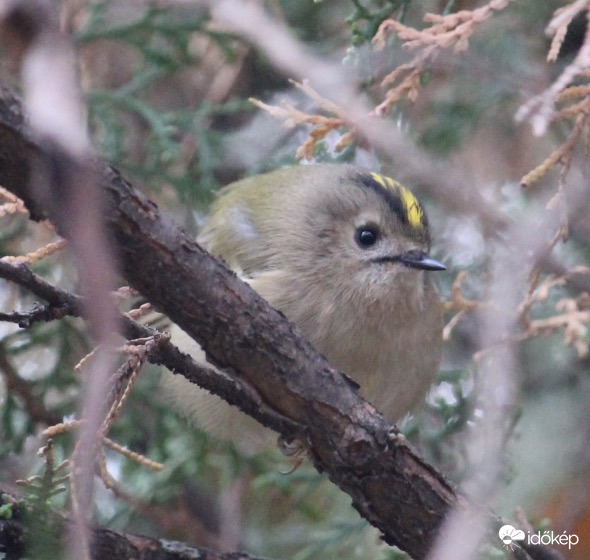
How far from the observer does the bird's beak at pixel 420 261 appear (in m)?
2.88

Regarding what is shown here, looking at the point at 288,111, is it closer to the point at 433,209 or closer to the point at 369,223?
the point at 369,223

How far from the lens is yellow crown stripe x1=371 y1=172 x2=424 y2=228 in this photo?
3016 millimetres

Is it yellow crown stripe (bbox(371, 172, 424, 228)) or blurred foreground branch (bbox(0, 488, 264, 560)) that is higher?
yellow crown stripe (bbox(371, 172, 424, 228))

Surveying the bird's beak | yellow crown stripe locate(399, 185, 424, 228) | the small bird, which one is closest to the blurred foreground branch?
the small bird

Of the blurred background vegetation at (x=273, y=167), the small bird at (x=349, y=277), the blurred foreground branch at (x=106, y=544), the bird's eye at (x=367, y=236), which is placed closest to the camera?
the blurred foreground branch at (x=106, y=544)

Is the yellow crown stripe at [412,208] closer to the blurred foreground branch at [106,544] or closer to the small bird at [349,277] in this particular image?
the small bird at [349,277]

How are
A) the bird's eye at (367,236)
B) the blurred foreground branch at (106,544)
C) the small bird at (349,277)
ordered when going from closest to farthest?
the blurred foreground branch at (106,544)
the small bird at (349,277)
the bird's eye at (367,236)

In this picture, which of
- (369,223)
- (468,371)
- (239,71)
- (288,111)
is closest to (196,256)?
(288,111)

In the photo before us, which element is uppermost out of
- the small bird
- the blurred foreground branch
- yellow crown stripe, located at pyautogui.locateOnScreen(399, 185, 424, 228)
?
yellow crown stripe, located at pyautogui.locateOnScreen(399, 185, 424, 228)

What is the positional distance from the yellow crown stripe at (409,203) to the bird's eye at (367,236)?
0.12m

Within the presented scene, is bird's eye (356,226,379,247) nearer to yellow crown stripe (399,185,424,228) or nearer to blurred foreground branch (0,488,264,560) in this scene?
yellow crown stripe (399,185,424,228)

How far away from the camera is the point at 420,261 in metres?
2.91

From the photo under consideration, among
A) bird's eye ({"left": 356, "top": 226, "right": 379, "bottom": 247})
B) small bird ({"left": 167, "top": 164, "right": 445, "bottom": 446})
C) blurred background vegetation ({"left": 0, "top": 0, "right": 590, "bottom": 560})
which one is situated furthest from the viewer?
blurred background vegetation ({"left": 0, "top": 0, "right": 590, "bottom": 560})

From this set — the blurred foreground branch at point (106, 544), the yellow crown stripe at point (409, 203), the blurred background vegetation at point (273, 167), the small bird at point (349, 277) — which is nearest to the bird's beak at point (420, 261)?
the small bird at point (349, 277)
